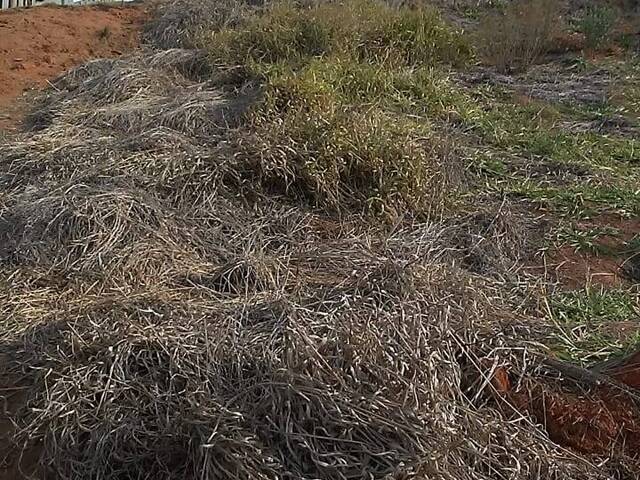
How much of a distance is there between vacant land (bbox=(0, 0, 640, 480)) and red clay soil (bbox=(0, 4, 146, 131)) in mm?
582

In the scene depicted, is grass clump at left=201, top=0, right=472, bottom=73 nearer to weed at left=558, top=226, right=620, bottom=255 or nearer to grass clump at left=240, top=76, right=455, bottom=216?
grass clump at left=240, top=76, right=455, bottom=216

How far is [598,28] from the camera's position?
7.63 metres

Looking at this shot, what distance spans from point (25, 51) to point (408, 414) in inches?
246

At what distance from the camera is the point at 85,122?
206 inches

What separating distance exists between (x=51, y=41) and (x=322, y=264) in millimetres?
5302

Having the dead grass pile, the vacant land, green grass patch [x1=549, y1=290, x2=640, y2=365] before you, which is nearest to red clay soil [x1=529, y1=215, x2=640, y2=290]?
the vacant land

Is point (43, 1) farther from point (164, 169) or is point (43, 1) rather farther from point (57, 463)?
point (57, 463)

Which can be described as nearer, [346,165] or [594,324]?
[594,324]

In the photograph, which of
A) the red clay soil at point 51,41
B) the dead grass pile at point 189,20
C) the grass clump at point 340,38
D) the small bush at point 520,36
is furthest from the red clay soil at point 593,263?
the dead grass pile at point 189,20

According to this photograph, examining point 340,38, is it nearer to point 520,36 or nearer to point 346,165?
point 520,36

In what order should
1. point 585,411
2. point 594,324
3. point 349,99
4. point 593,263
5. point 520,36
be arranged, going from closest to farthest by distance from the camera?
point 585,411, point 594,324, point 593,263, point 349,99, point 520,36

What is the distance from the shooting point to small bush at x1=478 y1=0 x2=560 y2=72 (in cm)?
700

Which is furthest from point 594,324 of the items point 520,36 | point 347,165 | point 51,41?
point 51,41

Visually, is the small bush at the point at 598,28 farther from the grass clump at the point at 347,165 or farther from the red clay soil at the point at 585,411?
the red clay soil at the point at 585,411
